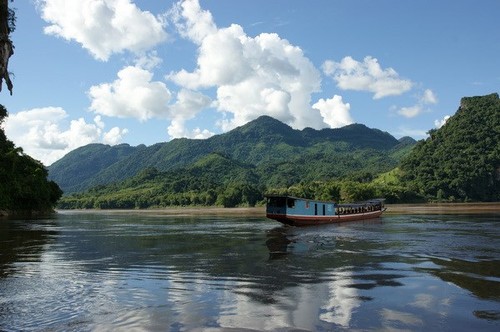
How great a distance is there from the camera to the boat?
6022 centimetres

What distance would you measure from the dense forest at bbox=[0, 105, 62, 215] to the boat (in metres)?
67.1

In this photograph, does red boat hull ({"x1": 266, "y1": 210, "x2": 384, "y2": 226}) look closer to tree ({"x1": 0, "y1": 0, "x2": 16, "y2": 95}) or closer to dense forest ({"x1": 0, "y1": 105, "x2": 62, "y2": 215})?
tree ({"x1": 0, "y1": 0, "x2": 16, "y2": 95})

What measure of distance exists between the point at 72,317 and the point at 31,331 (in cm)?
157

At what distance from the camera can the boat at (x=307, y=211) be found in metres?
60.2

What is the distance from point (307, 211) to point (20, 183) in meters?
75.2

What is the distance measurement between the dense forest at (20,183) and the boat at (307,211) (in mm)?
67143

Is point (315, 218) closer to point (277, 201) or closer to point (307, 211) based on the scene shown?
point (307, 211)

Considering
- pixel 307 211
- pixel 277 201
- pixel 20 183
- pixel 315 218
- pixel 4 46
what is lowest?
pixel 315 218

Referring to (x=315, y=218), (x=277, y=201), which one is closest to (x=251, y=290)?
(x=277, y=201)

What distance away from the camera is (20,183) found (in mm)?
102312

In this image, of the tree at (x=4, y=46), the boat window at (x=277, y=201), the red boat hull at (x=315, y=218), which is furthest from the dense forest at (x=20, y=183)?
the red boat hull at (x=315, y=218)

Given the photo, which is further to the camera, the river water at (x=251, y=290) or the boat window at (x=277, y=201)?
the boat window at (x=277, y=201)

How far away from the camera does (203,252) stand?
3048 cm

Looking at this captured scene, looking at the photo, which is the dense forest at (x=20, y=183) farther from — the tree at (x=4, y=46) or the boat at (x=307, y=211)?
the boat at (x=307, y=211)
